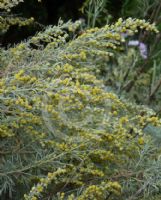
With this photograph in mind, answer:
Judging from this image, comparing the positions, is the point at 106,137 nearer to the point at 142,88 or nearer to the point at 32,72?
the point at 32,72

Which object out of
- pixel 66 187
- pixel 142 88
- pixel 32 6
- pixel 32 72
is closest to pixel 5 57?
pixel 32 72

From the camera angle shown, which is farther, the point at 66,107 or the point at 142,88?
the point at 142,88

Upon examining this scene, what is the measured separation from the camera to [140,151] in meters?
2.02

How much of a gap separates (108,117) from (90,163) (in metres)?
0.23

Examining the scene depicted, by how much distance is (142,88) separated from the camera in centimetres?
342

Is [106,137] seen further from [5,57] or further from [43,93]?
[5,57]

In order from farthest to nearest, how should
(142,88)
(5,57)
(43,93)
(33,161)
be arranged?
(142,88) < (5,57) < (33,161) < (43,93)

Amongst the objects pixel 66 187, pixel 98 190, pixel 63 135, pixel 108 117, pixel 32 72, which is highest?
pixel 32 72

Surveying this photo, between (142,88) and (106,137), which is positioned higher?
(106,137)

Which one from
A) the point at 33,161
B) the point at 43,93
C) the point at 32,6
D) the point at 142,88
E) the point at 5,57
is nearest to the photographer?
the point at 43,93

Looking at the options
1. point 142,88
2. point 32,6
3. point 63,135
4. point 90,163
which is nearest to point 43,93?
point 63,135

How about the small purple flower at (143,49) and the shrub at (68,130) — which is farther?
the small purple flower at (143,49)

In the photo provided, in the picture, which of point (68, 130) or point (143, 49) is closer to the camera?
point (68, 130)

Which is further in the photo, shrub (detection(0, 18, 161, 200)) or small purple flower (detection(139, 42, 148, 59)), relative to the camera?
small purple flower (detection(139, 42, 148, 59))
